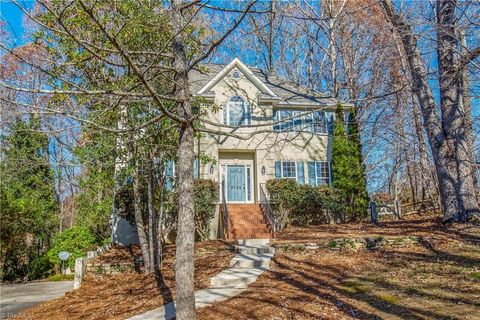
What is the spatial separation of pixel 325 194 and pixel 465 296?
1038 centimetres

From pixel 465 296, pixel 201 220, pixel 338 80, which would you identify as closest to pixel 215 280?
pixel 465 296

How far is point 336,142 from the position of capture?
17.0 m

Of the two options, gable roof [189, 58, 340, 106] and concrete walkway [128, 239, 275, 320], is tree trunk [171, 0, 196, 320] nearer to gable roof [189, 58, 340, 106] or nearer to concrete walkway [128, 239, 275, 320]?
concrete walkway [128, 239, 275, 320]

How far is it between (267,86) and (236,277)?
37.6ft

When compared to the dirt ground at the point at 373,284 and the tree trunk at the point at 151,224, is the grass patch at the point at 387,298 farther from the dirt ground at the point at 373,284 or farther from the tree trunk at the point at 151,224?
the tree trunk at the point at 151,224

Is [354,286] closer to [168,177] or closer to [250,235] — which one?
[168,177]

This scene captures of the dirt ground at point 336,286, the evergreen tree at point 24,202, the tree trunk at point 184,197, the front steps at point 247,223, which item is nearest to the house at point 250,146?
the front steps at point 247,223

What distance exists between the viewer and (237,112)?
16.8 m

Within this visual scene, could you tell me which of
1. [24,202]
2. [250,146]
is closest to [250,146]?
[250,146]

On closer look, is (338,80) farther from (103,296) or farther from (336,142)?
(103,296)

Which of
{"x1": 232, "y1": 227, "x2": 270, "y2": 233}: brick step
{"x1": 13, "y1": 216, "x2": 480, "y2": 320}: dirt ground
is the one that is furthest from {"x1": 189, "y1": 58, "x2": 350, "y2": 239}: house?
{"x1": 13, "y1": 216, "x2": 480, "y2": 320}: dirt ground

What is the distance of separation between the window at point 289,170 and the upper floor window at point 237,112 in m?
2.73

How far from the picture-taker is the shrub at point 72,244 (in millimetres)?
14461

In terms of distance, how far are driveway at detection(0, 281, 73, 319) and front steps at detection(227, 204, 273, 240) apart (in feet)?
19.4
